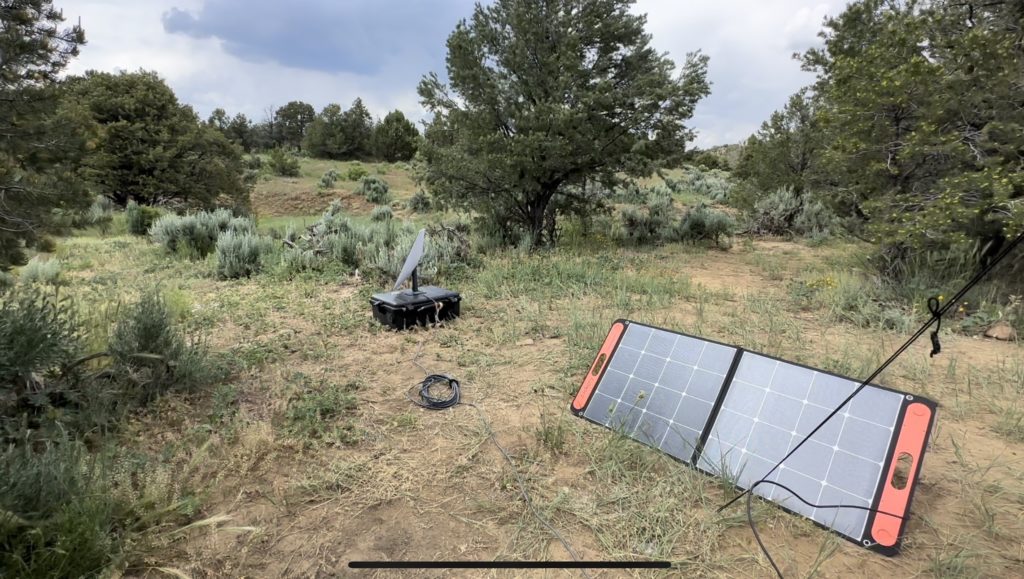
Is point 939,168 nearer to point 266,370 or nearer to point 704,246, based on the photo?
point 704,246

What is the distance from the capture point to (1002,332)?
4.24 metres

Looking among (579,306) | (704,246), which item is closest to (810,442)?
(579,306)

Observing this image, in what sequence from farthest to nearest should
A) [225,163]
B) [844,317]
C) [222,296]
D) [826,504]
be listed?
[225,163]
[222,296]
[844,317]
[826,504]

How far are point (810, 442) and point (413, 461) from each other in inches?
77.5

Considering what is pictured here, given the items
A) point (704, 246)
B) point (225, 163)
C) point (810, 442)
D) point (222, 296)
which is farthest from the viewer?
point (225, 163)

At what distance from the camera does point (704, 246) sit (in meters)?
9.38

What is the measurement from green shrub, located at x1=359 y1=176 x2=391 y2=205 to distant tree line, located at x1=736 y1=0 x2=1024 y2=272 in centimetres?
1753

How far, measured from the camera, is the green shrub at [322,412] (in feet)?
8.89

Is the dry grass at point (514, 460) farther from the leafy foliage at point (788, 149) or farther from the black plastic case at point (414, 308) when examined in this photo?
the leafy foliage at point (788, 149)

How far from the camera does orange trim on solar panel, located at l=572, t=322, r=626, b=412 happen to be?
3029mm

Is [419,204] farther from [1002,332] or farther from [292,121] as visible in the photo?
[292,121]

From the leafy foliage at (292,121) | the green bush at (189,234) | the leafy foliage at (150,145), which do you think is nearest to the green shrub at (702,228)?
the green bush at (189,234)

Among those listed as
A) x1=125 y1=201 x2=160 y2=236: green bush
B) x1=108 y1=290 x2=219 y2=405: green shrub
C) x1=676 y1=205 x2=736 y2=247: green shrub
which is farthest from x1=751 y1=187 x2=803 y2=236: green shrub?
x1=125 y1=201 x2=160 y2=236: green bush

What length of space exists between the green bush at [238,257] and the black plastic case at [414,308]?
3035 mm
